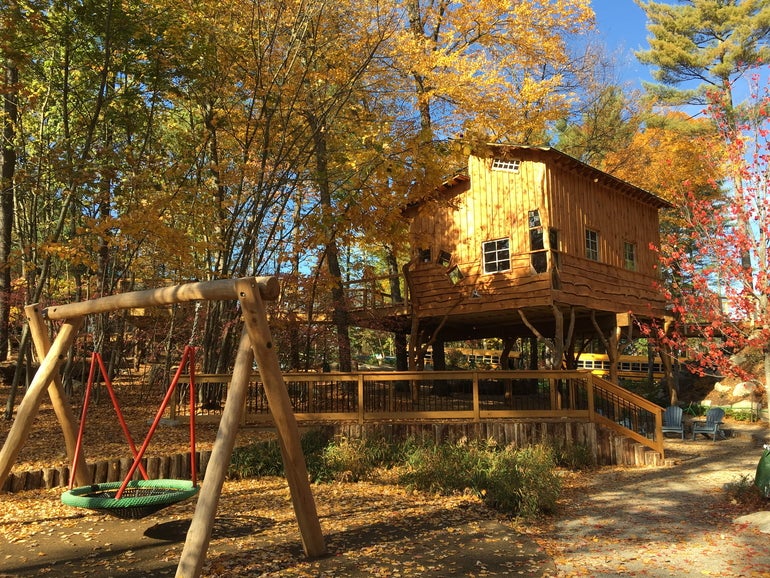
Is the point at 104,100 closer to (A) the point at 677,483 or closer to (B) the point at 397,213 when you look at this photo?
(B) the point at 397,213

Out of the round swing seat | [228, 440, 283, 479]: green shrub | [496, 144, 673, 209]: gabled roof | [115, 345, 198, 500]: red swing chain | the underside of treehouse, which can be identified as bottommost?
[228, 440, 283, 479]: green shrub

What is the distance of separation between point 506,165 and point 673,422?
8143 millimetres

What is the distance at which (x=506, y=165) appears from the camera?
16219 mm

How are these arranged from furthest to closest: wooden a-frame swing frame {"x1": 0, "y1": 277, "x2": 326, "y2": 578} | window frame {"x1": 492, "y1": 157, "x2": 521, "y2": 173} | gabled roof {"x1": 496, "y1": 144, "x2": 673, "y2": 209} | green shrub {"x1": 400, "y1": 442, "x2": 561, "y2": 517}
A: window frame {"x1": 492, "y1": 157, "x2": 521, "y2": 173}
gabled roof {"x1": 496, "y1": 144, "x2": 673, "y2": 209}
green shrub {"x1": 400, "y1": 442, "x2": 561, "y2": 517}
wooden a-frame swing frame {"x1": 0, "y1": 277, "x2": 326, "y2": 578}

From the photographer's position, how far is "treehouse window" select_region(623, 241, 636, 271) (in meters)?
18.1

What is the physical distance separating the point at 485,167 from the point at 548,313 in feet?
14.2

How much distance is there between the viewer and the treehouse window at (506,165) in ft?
52.4

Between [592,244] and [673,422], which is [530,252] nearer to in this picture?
[592,244]

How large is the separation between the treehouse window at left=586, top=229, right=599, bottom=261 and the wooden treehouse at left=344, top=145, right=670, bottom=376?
0.05 meters

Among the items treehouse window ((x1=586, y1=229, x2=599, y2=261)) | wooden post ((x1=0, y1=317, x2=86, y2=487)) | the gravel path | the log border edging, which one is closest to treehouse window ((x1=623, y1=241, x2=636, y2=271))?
treehouse window ((x1=586, y1=229, x2=599, y2=261))

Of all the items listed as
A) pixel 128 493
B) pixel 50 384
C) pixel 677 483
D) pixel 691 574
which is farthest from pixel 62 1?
pixel 677 483

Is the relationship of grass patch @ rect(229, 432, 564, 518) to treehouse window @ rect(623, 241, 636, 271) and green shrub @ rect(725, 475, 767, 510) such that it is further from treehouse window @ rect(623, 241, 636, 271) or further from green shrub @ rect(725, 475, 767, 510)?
treehouse window @ rect(623, 241, 636, 271)

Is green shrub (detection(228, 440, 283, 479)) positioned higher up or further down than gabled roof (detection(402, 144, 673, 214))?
further down

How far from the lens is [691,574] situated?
5.44 m
